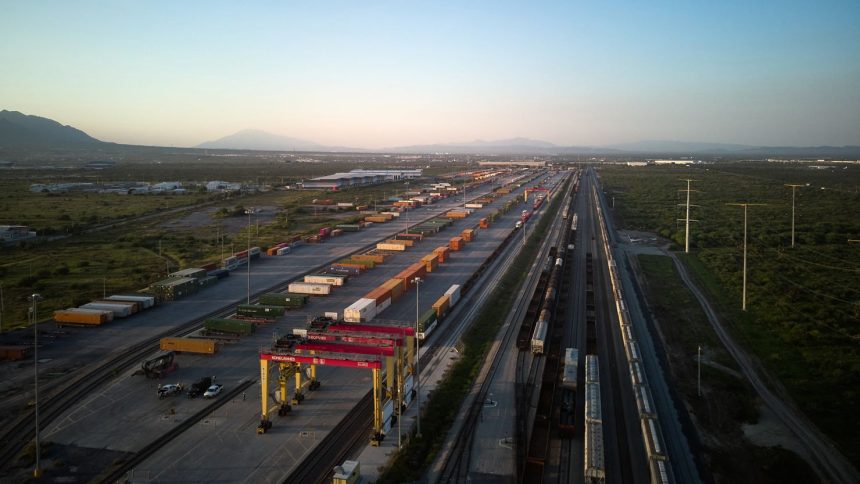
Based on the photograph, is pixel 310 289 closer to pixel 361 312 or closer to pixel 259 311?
pixel 259 311

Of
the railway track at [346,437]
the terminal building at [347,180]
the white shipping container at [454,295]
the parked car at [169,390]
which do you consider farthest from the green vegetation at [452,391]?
the terminal building at [347,180]

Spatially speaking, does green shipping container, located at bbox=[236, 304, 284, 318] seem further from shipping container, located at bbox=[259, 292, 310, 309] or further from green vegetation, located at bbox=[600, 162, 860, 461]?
green vegetation, located at bbox=[600, 162, 860, 461]

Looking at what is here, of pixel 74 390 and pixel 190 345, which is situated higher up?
pixel 190 345

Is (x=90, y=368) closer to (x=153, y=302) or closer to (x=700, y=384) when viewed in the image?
(x=153, y=302)

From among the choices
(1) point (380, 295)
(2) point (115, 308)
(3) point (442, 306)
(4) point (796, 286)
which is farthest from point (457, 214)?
(2) point (115, 308)

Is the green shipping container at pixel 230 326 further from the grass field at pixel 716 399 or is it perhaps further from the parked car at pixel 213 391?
the grass field at pixel 716 399
